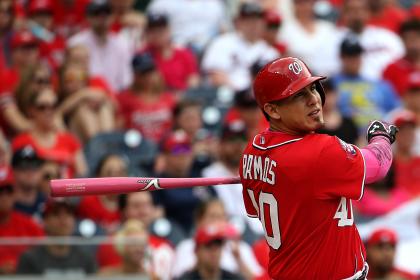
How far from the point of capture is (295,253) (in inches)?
215

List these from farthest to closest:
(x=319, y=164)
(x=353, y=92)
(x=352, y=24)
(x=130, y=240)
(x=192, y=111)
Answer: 1. (x=352, y=24)
2. (x=353, y=92)
3. (x=192, y=111)
4. (x=130, y=240)
5. (x=319, y=164)

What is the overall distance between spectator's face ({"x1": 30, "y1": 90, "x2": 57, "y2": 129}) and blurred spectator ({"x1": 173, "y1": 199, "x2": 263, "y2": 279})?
65.7 inches

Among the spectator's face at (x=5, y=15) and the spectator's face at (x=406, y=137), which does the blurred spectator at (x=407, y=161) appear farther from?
the spectator's face at (x=5, y=15)

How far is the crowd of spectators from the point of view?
8.83 metres

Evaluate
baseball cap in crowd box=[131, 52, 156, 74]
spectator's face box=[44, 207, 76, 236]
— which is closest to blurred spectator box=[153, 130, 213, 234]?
baseball cap in crowd box=[131, 52, 156, 74]

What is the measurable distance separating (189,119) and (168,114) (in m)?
0.34

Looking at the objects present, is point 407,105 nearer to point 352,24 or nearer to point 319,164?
point 352,24

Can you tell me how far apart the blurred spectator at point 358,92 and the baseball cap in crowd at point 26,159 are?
323cm

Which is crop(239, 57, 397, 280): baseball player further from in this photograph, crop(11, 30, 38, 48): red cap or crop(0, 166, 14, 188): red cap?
crop(11, 30, 38, 48): red cap

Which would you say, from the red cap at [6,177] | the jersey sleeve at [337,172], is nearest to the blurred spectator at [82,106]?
the red cap at [6,177]

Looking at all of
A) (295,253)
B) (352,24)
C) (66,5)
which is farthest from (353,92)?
(295,253)

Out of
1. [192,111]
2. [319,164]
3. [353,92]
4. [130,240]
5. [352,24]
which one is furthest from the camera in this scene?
[352,24]

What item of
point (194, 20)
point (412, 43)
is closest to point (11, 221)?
point (194, 20)

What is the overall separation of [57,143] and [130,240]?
189 centimetres
